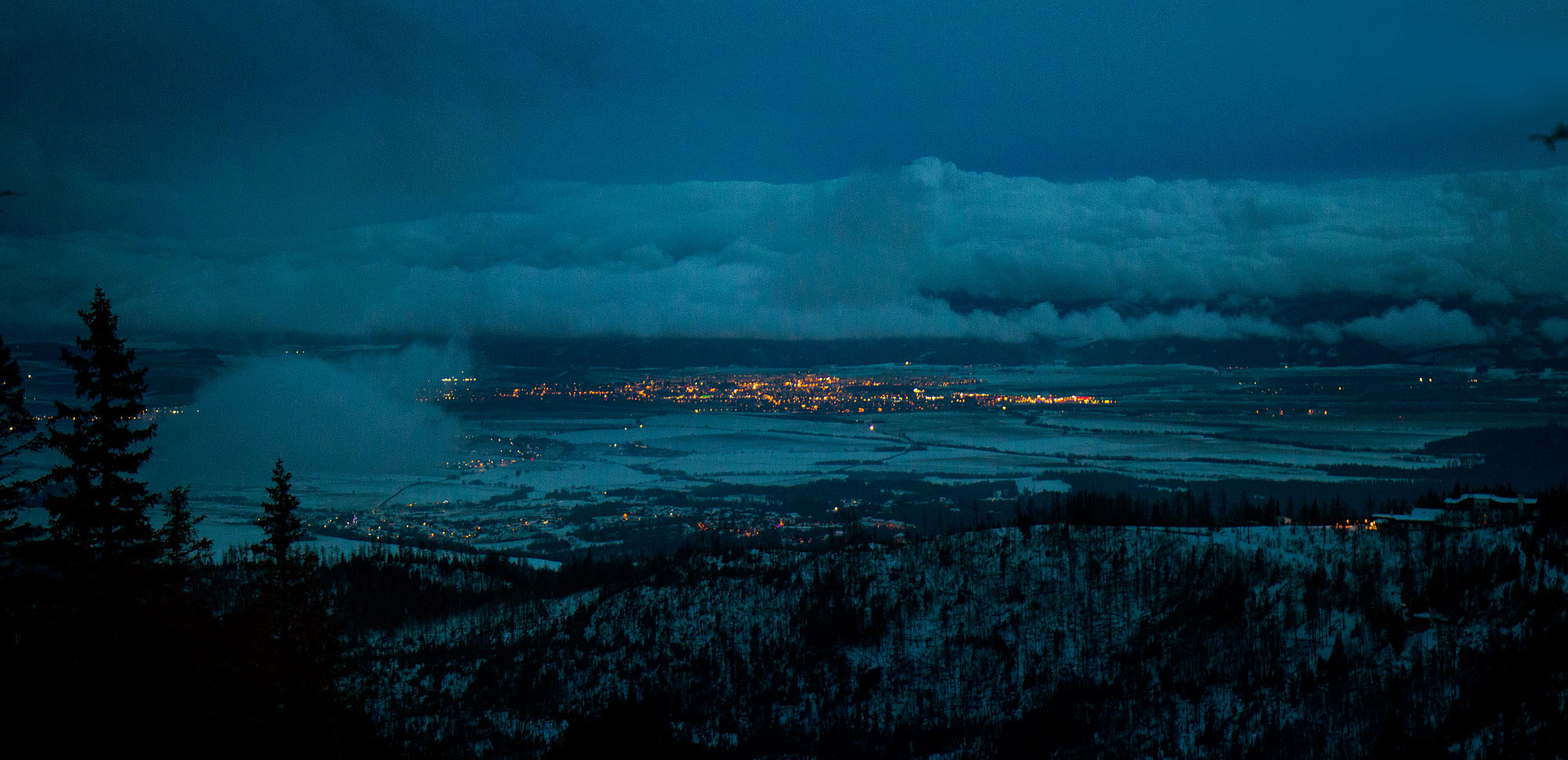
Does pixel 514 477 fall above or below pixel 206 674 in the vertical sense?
below

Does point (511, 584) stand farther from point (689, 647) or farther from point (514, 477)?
point (514, 477)

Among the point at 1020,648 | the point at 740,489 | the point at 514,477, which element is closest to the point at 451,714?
the point at 1020,648

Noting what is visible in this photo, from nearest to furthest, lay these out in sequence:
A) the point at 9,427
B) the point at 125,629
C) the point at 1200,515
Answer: the point at 125,629, the point at 9,427, the point at 1200,515

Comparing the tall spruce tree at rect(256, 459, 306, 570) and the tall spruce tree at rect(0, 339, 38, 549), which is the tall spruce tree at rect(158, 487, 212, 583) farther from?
the tall spruce tree at rect(0, 339, 38, 549)

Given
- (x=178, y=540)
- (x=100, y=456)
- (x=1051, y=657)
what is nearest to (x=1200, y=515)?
(x=1051, y=657)

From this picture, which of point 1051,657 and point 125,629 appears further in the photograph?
point 1051,657

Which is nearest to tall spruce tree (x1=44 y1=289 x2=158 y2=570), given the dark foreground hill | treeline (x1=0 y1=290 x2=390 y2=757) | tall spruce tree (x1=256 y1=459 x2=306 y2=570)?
treeline (x1=0 y1=290 x2=390 y2=757)

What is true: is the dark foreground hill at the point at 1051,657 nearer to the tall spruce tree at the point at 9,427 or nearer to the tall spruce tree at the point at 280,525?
the tall spruce tree at the point at 280,525

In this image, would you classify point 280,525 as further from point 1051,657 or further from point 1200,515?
point 1200,515
